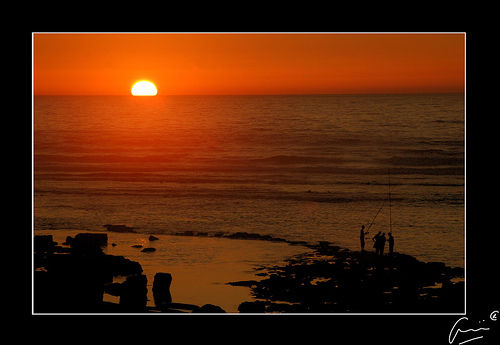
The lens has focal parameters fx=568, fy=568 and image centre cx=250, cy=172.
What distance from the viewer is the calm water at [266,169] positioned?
16.7 m

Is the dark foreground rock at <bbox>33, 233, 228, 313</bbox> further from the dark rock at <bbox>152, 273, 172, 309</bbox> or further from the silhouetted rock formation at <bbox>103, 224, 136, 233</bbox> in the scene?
the silhouetted rock formation at <bbox>103, 224, 136, 233</bbox>

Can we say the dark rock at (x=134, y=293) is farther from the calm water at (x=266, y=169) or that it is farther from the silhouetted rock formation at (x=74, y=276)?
the calm water at (x=266, y=169)

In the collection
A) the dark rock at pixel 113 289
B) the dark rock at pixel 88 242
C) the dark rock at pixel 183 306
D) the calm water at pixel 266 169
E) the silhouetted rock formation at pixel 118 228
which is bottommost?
the dark rock at pixel 183 306

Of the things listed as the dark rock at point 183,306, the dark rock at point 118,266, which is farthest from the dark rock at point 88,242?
the dark rock at point 183,306

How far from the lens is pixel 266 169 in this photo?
2967cm

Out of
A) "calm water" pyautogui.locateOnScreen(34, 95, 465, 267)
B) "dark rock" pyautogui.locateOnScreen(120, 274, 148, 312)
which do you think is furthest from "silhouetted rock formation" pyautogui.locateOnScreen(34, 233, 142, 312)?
"calm water" pyautogui.locateOnScreen(34, 95, 465, 267)

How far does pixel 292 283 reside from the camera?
31.3 feet

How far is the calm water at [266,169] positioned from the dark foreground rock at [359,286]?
5.94ft

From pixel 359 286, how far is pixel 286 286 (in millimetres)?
1195

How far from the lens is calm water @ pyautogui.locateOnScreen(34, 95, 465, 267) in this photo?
16719mm

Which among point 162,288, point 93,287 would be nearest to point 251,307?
point 162,288

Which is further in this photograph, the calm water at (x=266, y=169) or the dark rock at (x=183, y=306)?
the calm water at (x=266, y=169)

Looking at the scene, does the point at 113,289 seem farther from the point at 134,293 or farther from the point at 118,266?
the point at 118,266
